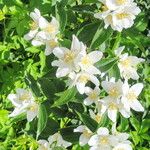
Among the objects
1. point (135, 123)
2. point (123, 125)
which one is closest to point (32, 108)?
point (123, 125)

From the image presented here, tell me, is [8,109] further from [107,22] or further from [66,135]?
[107,22]

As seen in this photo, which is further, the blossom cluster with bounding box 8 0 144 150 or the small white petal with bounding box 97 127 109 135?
the small white petal with bounding box 97 127 109 135

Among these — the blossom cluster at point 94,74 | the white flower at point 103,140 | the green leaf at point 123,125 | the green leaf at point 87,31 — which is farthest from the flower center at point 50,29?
the green leaf at point 123,125

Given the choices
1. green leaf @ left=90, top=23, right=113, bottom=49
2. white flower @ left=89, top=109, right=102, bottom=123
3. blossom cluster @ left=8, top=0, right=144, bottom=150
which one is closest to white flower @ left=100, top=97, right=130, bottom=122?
blossom cluster @ left=8, top=0, right=144, bottom=150

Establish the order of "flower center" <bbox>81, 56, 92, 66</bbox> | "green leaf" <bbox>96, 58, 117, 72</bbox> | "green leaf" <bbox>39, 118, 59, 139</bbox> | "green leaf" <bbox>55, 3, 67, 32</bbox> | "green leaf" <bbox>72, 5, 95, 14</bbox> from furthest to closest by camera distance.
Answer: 1. "green leaf" <bbox>39, 118, 59, 139</bbox>
2. "green leaf" <bbox>72, 5, 95, 14</bbox>
3. "green leaf" <bbox>55, 3, 67, 32</bbox>
4. "green leaf" <bbox>96, 58, 117, 72</bbox>
5. "flower center" <bbox>81, 56, 92, 66</bbox>

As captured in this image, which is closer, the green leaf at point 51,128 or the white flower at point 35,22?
the white flower at point 35,22

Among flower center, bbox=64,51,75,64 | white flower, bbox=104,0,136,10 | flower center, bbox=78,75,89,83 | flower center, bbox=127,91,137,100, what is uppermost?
white flower, bbox=104,0,136,10

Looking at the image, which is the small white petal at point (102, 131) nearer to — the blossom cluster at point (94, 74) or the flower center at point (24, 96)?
the blossom cluster at point (94, 74)

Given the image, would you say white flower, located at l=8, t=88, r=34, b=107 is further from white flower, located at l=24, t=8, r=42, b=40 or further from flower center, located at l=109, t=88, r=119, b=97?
flower center, located at l=109, t=88, r=119, b=97
